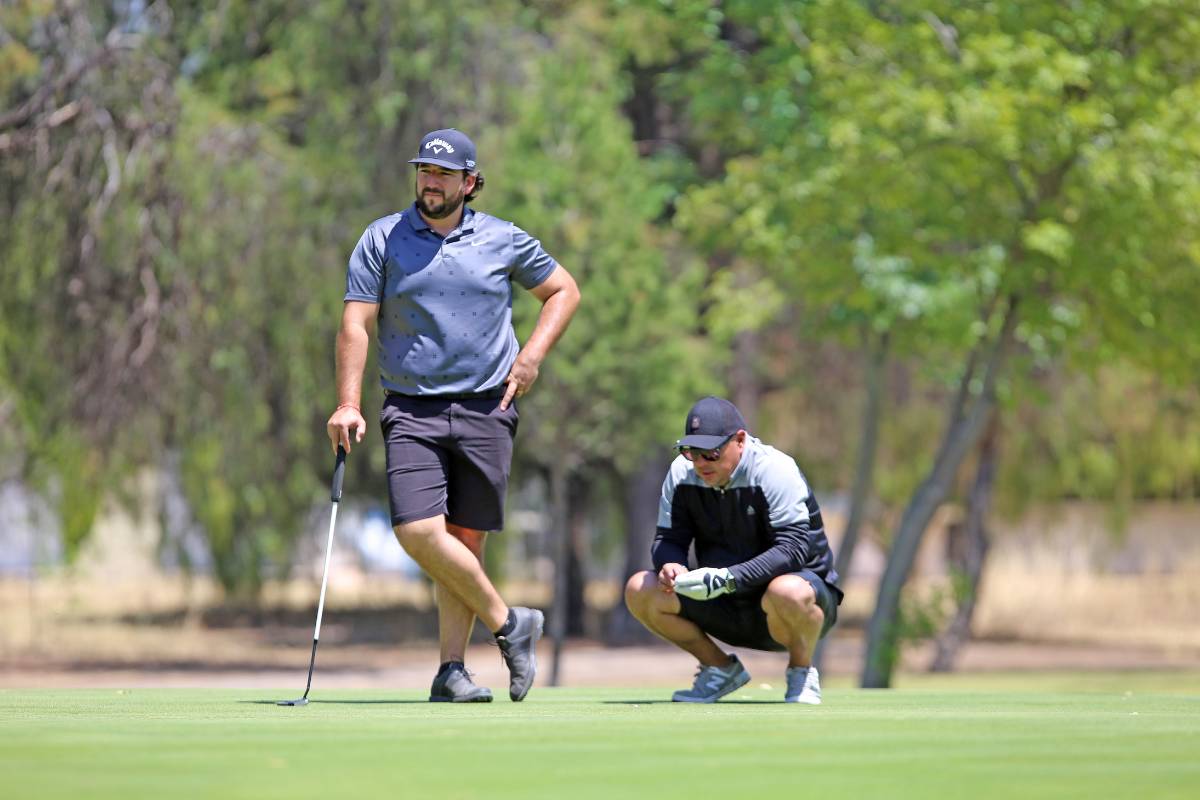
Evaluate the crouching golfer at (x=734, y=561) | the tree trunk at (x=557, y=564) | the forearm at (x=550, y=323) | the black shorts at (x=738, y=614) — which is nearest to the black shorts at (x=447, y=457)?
the forearm at (x=550, y=323)

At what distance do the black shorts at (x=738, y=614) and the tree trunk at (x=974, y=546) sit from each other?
18766 millimetres

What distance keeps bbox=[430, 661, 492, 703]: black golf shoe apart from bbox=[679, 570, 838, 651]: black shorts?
907 mm

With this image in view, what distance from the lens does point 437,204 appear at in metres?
8.27

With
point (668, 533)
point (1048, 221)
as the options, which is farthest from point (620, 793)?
point (1048, 221)

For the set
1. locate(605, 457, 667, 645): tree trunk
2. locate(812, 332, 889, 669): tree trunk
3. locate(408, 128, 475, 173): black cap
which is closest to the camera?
locate(408, 128, 475, 173): black cap

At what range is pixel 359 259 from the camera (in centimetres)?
826

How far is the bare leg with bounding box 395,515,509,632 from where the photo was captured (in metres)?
8.11

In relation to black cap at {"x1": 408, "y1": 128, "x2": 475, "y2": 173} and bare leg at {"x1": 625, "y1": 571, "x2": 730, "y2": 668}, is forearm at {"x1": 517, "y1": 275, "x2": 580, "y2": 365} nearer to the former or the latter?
black cap at {"x1": 408, "y1": 128, "x2": 475, "y2": 173}

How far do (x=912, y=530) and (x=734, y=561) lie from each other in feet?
42.8

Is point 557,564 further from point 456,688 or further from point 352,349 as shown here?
point 352,349

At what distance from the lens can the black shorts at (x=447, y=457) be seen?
817 cm

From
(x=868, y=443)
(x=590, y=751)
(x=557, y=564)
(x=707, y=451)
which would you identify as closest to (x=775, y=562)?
(x=707, y=451)

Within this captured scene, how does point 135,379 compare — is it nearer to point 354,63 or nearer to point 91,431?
point 91,431

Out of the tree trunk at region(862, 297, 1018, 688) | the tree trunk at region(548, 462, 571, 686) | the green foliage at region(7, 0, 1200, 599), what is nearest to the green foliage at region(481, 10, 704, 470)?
the green foliage at region(7, 0, 1200, 599)
